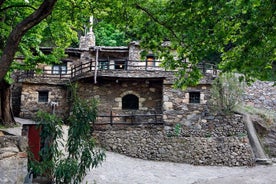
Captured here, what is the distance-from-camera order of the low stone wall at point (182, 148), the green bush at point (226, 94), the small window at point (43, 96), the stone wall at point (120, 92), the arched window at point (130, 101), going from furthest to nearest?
the small window at point (43, 96), the arched window at point (130, 101), the stone wall at point (120, 92), the green bush at point (226, 94), the low stone wall at point (182, 148)

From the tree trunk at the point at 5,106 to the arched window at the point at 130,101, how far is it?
629 cm

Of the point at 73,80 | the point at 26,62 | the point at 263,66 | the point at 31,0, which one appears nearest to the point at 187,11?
the point at 263,66

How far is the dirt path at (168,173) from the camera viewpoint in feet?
31.2

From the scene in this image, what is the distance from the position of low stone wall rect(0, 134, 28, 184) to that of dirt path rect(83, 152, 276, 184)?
14.1 ft

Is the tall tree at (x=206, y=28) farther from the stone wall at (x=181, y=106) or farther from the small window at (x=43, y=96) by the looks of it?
the small window at (x=43, y=96)

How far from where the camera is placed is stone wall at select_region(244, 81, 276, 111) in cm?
1747

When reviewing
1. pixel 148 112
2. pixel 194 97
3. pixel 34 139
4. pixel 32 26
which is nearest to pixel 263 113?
pixel 194 97

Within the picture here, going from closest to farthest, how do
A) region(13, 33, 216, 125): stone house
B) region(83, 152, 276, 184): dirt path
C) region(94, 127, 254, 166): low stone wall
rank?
region(83, 152, 276, 184): dirt path
region(94, 127, 254, 166): low stone wall
region(13, 33, 216, 125): stone house

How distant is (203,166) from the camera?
40.2ft

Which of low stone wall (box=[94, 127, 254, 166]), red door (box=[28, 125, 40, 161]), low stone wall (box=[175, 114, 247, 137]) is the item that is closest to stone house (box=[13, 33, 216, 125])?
low stone wall (box=[175, 114, 247, 137])

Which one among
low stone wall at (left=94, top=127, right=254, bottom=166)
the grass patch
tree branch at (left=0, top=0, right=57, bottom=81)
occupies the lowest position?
low stone wall at (left=94, top=127, right=254, bottom=166)

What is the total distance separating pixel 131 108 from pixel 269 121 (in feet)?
24.9

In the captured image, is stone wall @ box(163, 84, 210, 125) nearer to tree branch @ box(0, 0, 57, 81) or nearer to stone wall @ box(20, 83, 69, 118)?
stone wall @ box(20, 83, 69, 118)

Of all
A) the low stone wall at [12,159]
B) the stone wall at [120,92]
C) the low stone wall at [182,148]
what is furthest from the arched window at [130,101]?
the low stone wall at [12,159]
